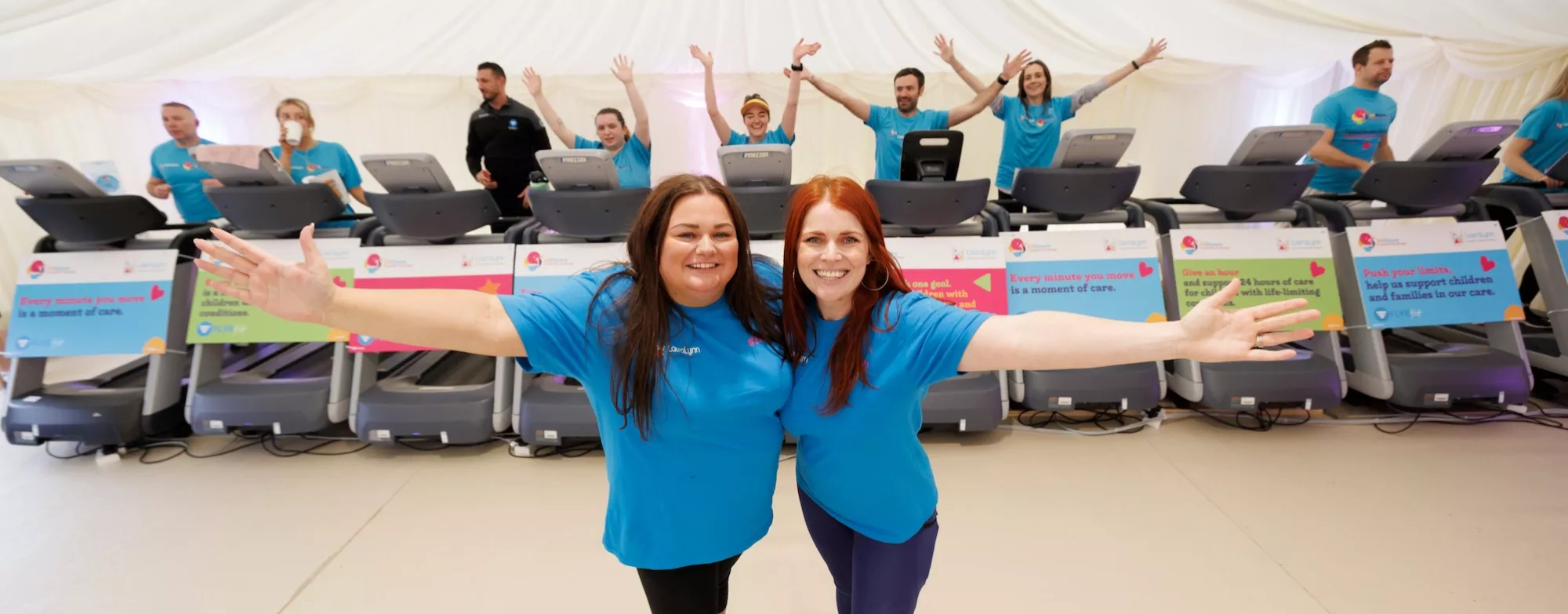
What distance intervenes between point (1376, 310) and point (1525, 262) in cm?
373

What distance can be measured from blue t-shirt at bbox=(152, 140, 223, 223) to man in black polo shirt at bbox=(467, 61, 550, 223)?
4.86ft

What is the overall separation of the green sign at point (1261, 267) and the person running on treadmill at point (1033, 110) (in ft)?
3.95

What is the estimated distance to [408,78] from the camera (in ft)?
19.2

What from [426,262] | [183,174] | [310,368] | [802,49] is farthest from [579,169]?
[183,174]

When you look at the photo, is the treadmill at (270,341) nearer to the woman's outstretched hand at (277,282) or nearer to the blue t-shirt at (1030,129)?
the woman's outstretched hand at (277,282)

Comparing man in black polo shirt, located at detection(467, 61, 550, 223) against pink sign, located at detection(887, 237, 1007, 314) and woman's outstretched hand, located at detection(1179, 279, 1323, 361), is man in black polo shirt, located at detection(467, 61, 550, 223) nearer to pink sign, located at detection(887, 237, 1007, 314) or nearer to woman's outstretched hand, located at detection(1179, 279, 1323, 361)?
pink sign, located at detection(887, 237, 1007, 314)

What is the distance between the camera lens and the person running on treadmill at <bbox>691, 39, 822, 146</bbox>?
393cm

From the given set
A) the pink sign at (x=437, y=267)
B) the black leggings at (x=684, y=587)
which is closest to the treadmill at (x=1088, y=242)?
the black leggings at (x=684, y=587)

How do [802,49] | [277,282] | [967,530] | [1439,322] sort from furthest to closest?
1. [802,49]
2. [1439,322]
3. [967,530]
4. [277,282]

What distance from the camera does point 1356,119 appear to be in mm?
3734

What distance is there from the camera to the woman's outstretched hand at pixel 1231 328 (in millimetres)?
1021

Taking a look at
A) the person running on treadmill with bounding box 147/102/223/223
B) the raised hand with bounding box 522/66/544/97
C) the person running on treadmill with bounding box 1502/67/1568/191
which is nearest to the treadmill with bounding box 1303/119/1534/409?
the person running on treadmill with bounding box 1502/67/1568/191

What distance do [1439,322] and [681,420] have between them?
3.98 meters

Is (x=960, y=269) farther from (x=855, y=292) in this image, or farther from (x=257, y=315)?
(x=257, y=315)
